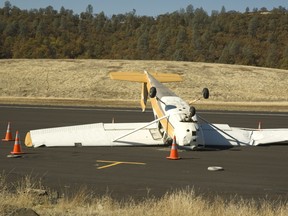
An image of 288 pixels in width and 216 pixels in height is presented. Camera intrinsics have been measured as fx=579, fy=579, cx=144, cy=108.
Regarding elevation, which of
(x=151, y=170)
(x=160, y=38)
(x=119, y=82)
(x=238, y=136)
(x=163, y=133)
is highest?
(x=160, y=38)

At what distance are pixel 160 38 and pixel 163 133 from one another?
3465 inches

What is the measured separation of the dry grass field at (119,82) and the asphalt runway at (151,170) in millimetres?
32455

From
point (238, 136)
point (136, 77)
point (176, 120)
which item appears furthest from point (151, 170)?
point (136, 77)

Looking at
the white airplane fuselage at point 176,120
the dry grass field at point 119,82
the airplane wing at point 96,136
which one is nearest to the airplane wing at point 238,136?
the white airplane fuselage at point 176,120

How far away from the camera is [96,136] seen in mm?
20500

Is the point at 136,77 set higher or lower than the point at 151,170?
higher

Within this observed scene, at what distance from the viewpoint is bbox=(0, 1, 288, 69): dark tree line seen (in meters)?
99.0

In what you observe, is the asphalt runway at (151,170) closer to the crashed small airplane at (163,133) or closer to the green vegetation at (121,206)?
the crashed small airplane at (163,133)

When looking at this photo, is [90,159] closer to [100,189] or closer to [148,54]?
[100,189]

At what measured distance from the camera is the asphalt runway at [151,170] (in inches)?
530

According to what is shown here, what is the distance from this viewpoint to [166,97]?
21.9m

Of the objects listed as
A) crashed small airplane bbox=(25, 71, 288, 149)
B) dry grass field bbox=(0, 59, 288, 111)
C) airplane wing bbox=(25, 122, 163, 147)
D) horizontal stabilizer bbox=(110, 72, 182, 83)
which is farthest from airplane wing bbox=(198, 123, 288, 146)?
→ dry grass field bbox=(0, 59, 288, 111)

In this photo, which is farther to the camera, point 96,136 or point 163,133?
point 163,133

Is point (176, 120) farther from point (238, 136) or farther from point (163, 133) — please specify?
point (238, 136)
